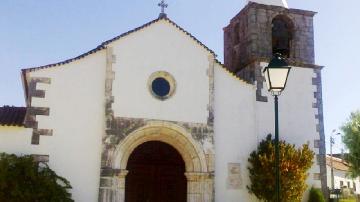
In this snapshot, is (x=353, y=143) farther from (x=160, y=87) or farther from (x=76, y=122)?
(x=76, y=122)

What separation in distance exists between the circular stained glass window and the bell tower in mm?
3270

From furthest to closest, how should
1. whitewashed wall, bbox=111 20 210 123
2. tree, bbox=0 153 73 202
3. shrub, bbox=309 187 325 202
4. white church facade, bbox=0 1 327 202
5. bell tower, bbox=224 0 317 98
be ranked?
bell tower, bbox=224 0 317 98
shrub, bbox=309 187 325 202
whitewashed wall, bbox=111 20 210 123
white church facade, bbox=0 1 327 202
tree, bbox=0 153 73 202

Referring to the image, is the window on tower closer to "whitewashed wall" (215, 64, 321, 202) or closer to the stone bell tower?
the stone bell tower

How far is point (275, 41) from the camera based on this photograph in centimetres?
1642

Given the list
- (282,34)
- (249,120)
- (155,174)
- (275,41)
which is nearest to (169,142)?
(155,174)

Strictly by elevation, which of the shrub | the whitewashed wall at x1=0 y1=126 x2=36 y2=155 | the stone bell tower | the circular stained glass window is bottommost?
the shrub

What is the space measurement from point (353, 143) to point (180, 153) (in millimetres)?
13352

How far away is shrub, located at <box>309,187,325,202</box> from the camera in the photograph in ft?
46.3

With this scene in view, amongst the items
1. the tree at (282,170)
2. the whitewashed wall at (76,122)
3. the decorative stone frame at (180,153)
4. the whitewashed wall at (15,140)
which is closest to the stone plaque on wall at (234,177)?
the tree at (282,170)

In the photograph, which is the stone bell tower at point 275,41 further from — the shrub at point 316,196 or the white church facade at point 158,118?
the shrub at point 316,196

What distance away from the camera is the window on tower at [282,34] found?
1631cm

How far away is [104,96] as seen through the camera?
42.4ft

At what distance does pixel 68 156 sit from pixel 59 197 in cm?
126

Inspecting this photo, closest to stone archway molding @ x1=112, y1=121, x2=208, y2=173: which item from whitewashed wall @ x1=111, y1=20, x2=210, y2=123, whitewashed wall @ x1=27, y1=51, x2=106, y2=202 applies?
whitewashed wall @ x1=111, y1=20, x2=210, y2=123
